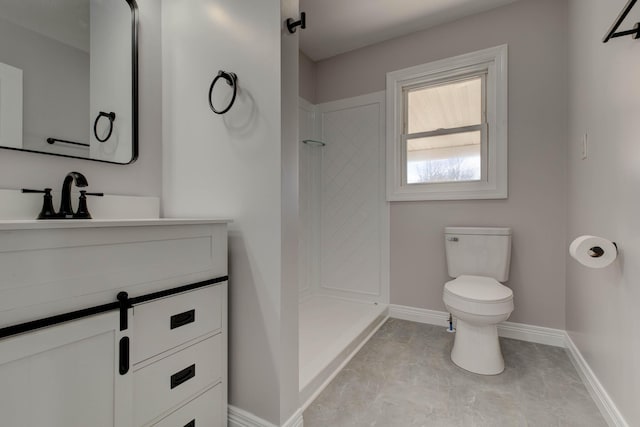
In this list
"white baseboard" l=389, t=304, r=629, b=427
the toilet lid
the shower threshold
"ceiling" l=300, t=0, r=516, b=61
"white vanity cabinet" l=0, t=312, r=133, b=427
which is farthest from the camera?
"ceiling" l=300, t=0, r=516, b=61

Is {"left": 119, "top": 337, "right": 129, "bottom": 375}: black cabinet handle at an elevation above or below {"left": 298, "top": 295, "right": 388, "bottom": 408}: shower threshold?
above

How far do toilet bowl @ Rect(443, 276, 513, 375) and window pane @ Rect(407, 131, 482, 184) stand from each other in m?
0.95

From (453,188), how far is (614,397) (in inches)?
57.6

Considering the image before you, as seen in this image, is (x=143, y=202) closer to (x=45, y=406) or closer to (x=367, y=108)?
(x=45, y=406)

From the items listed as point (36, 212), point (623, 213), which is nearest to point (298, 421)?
point (36, 212)

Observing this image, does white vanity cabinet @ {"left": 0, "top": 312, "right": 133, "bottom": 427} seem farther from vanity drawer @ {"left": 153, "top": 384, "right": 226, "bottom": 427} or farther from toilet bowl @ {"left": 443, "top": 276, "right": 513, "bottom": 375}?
toilet bowl @ {"left": 443, "top": 276, "right": 513, "bottom": 375}

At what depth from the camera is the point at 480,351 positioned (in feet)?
5.49

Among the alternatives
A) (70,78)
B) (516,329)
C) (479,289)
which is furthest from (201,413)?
(516,329)

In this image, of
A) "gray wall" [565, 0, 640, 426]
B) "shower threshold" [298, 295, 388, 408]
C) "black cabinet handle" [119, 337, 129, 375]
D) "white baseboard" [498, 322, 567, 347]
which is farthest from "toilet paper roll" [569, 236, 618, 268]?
"black cabinet handle" [119, 337, 129, 375]

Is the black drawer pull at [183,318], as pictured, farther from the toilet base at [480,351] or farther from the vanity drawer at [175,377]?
the toilet base at [480,351]

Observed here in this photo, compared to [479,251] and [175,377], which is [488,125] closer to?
[479,251]

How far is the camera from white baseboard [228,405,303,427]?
1.16 m

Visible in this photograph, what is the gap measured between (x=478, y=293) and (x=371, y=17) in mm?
2135

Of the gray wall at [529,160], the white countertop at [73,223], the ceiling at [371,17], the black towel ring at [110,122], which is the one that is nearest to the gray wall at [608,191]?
the gray wall at [529,160]
